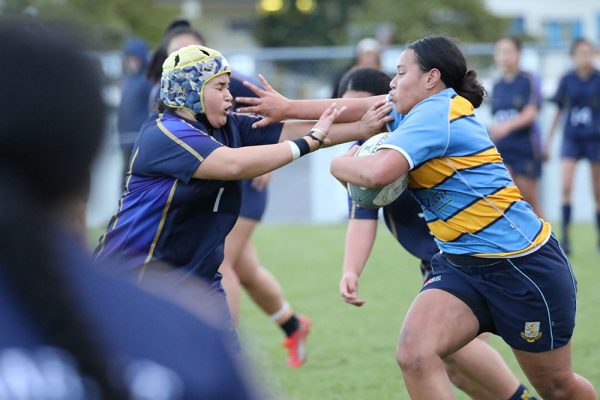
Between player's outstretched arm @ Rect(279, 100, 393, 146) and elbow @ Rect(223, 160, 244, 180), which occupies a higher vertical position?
player's outstretched arm @ Rect(279, 100, 393, 146)

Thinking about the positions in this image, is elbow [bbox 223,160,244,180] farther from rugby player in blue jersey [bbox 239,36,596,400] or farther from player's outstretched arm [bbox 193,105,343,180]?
rugby player in blue jersey [bbox 239,36,596,400]

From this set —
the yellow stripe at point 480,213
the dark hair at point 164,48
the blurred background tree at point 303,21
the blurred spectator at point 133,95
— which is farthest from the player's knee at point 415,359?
the blurred background tree at point 303,21

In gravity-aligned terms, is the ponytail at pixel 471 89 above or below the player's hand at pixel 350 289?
above

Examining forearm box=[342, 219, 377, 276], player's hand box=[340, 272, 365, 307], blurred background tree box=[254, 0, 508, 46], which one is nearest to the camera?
player's hand box=[340, 272, 365, 307]

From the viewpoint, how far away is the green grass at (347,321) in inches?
248

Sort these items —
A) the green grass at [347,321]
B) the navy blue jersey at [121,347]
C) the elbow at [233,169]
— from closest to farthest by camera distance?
1. the navy blue jersey at [121,347]
2. the elbow at [233,169]
3. the green grass at [347,321]

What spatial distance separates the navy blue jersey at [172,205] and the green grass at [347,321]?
67cm

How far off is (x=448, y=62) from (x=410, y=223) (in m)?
1.19

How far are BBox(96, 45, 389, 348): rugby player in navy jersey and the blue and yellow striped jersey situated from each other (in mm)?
431

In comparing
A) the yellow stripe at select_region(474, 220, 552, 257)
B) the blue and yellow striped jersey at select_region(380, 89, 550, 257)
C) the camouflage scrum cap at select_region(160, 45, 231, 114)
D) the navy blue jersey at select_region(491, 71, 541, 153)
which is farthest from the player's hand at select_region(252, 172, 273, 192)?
the navy blue jersey at select_region(491, 71, 541, 153)

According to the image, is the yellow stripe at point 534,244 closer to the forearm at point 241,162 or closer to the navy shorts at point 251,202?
the forearm at point 241,162

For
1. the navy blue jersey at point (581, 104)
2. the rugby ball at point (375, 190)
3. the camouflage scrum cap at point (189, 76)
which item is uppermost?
the camouflage scrum cap at point (189, 76)

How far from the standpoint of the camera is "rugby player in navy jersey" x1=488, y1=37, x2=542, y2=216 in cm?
1102

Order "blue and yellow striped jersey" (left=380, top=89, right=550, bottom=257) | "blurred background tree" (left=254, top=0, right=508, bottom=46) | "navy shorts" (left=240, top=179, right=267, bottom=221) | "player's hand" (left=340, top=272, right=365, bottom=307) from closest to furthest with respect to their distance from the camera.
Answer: "blue and yellow striped jersey" (left=380, top=89, right=550, bottom=257)
"player's hand" (left=340, top=272, right=365, bottom=307)
"navy shorts" (left=240, top=179, right=267, bottom=221)
"blurred background tree" (left=254, top=0, right=508, bottom=46)
